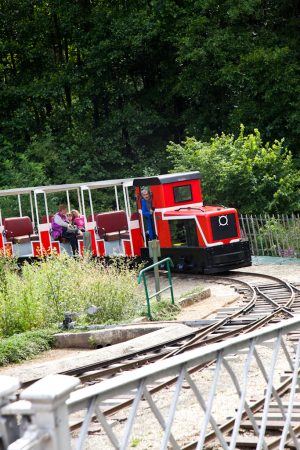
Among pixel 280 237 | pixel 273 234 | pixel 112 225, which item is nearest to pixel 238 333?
pixel 280 237

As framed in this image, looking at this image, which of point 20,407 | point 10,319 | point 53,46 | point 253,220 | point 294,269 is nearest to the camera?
point 20,407

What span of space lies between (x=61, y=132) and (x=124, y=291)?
86.7ft

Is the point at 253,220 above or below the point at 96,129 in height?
below

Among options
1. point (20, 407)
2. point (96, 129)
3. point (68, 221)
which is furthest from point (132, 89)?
point (20, 407)

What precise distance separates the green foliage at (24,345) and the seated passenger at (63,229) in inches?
413

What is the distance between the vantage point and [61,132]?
43062mm

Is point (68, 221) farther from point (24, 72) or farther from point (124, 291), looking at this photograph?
point (24, 72)

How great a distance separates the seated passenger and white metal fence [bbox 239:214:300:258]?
4.85 meters

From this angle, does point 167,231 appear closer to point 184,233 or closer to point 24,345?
point 184,233

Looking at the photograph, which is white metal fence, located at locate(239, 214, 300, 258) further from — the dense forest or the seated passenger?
the dense forest

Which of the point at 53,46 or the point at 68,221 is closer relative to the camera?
the point at 68,221

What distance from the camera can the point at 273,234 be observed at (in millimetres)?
25938

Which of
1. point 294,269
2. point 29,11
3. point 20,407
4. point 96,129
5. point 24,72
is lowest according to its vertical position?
point 294,269

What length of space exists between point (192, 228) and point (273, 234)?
325 cm
